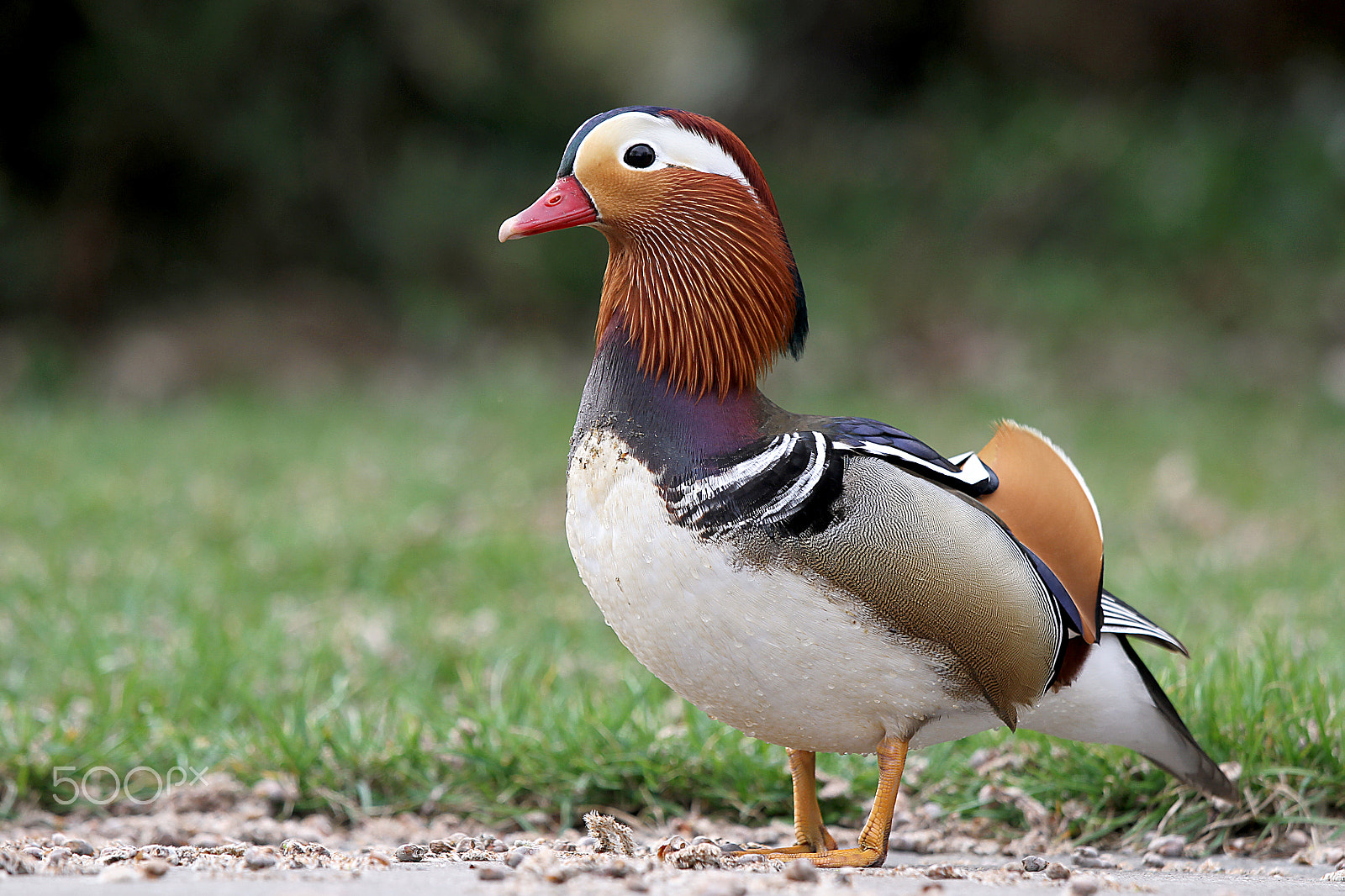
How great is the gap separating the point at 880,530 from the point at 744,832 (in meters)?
1.07

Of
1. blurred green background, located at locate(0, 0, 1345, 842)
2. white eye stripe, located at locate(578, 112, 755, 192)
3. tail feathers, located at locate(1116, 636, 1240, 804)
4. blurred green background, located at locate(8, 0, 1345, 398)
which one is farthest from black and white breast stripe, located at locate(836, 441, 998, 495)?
blurred green background, located at locate(8, 0, 1345, 398)

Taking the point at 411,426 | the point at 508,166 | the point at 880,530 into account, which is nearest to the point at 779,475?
the point at 880,530

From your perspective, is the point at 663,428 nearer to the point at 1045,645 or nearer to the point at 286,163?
the point at 1045,645

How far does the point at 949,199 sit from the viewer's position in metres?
10.7

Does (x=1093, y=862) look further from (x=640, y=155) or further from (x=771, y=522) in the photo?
(x=640, y=155)

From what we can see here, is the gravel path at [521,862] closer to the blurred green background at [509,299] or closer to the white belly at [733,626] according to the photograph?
the white belly at [733,626]

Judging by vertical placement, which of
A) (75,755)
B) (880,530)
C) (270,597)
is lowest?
(75,755)

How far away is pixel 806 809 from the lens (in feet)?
7.79

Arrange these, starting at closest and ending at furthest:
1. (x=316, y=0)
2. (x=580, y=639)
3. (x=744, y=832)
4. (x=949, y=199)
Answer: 1. (x=744, y=832)
2. (x=580, y=639)
3. (x=316, y=0)
4. (x=949, y=199)

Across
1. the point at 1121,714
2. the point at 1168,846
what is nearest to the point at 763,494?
the point at 1121,714

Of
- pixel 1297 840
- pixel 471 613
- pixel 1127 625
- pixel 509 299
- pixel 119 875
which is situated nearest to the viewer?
pixel 119 875

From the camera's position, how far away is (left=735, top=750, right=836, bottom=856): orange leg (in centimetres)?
237

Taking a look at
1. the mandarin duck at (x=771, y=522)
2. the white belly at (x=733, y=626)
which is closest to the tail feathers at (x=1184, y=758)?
the mandarin duck at (x=771, y=522)

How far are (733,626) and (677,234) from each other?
26.6 inches
